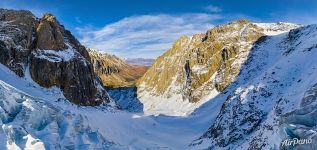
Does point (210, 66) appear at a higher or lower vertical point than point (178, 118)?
higher

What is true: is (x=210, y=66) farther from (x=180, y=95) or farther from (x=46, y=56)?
(x=46, y=56)

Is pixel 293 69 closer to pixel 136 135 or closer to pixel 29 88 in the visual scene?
pixel 136 135

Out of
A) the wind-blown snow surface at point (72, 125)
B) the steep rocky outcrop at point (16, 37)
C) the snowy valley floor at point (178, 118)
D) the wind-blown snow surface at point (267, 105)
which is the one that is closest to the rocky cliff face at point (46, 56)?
the steep rocky outcrop at point (16, 37)

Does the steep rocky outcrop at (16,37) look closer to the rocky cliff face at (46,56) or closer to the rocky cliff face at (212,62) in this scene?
the rocky cliff face at (46,56)

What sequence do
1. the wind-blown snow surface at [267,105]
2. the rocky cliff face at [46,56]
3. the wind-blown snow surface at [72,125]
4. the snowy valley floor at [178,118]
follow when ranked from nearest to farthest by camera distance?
the wind-blown snow surface at [72,125]
the snowy valley floor at [178,118]
the wind-blown snow surface at [267,105]
the rocky cliff face at [46,56]

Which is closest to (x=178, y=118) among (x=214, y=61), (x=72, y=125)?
(x=214, y=61)
